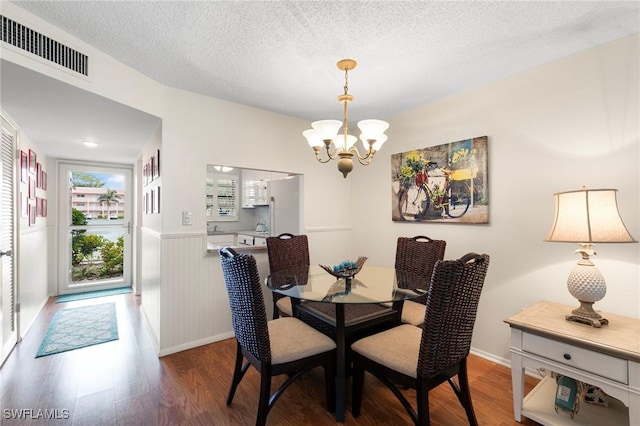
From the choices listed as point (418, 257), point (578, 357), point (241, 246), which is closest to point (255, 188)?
point (241, 246)

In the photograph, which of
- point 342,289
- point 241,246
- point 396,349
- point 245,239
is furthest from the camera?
point 245,239

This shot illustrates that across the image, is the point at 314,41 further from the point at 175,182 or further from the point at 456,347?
the point at 456,347

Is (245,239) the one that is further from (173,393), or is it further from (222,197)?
(173,393)

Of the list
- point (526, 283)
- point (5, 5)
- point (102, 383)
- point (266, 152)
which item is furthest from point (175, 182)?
point (526, 283)

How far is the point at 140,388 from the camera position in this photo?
2.06m

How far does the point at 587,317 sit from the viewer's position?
1.70 metres

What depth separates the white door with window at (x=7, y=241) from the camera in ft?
7.67

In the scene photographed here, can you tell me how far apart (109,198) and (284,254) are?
11.7 ft

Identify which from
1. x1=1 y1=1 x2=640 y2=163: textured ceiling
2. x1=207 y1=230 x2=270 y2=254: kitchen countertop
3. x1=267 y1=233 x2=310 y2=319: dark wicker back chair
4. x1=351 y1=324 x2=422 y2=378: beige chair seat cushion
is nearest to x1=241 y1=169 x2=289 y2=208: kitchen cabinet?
x1=207 y1=230 x2=270 y2=254: kitchen countertop

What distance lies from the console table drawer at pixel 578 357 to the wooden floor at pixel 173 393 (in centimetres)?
50

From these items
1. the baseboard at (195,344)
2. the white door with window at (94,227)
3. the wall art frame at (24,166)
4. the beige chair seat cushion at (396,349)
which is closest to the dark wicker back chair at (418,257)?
the beige chair seat cushion at (396,349)

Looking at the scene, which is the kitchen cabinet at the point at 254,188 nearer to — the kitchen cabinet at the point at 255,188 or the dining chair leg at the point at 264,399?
the kitchen cabinet at the point at 255,188

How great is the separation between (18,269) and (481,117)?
176 inches

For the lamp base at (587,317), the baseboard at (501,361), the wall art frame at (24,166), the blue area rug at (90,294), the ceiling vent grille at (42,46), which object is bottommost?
the baseboard at (501,361)
